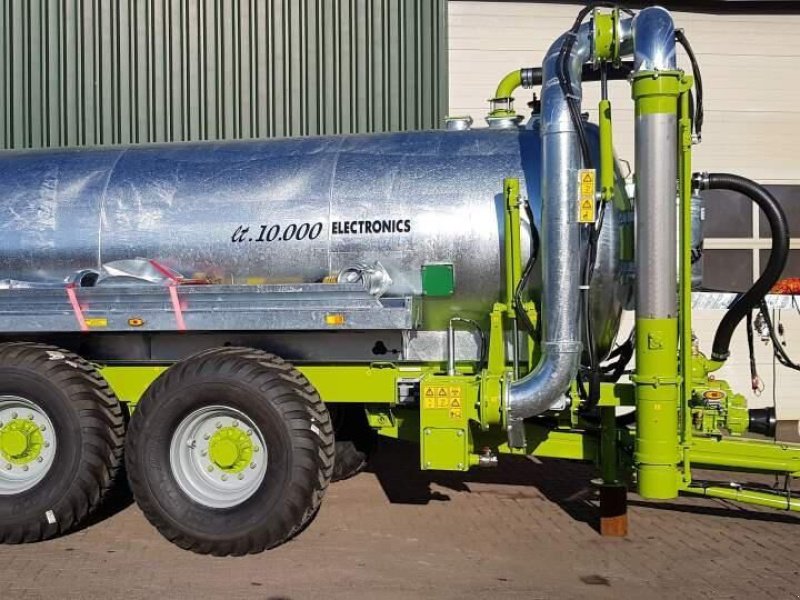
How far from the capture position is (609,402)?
238 inches

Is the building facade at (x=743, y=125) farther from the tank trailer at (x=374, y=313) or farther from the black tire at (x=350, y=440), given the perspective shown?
the black tire at (x=350, y=440)

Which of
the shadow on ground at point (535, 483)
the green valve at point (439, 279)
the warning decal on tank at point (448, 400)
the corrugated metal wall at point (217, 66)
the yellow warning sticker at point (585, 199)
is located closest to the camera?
the yellow warning sticker at point (585, 199)

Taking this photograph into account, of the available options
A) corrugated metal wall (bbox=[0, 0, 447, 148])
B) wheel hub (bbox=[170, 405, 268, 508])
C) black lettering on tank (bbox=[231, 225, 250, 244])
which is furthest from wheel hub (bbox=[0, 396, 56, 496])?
corrugated metal wall (bbox=[0, 0, 447, 148])

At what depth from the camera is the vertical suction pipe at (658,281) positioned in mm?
5613

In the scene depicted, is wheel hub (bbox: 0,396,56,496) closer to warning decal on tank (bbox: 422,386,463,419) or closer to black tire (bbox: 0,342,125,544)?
black tire (bbox: 0,342,125,544)

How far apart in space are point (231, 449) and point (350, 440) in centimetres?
190

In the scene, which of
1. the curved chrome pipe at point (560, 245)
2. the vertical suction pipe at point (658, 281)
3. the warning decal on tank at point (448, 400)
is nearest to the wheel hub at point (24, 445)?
the warning decal on tank at point (448, 400)

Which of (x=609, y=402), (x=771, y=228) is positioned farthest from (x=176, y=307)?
(x=771, y=228)

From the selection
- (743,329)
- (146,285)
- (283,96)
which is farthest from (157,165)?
(743,329)

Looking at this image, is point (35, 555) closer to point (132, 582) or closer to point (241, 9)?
point (132, 582)

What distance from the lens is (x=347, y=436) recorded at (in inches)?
305

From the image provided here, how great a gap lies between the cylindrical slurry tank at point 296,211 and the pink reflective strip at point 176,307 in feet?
1.34

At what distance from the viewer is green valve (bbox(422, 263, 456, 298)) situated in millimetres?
6102

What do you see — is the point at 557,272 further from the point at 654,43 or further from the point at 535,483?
the point at 535,483
